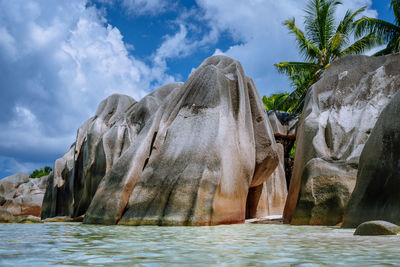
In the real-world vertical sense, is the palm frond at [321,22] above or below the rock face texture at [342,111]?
above

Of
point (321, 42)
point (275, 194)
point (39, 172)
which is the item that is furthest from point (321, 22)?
point (39, 172)

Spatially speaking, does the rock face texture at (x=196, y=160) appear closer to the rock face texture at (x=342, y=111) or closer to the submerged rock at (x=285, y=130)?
the rock face texture at (x=342, y=111)

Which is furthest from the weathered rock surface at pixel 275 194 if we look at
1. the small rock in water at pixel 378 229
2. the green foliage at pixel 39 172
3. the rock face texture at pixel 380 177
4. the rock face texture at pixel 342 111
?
the green foliage at pixel 39 172

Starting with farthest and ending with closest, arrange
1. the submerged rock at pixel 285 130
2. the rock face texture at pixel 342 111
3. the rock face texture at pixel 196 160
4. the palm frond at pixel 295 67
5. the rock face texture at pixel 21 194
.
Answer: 1. the rock face texture at pixel 21 194
2. the palm frond at pixel 295 67
3. the submerged rock at pixel 285 130
4. the rock face texture at pixel 342 111
5. the rock face texture at pixel 196 160

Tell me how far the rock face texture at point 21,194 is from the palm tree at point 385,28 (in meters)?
20.5

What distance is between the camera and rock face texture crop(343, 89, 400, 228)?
16.7 feet

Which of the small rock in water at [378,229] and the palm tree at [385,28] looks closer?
the small rock in water at [378,229]

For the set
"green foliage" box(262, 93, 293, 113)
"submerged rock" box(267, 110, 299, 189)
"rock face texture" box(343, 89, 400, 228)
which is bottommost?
"rock face texture" box(343, 89, 400, 228)

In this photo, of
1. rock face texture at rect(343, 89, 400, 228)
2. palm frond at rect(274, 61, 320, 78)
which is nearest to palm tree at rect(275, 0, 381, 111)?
palm frond at rect(274, 61, 320, 78)

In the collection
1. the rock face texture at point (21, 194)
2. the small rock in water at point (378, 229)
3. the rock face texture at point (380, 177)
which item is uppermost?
the rock face texture at point (21, 194)

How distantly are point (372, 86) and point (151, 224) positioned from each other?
6896 mm

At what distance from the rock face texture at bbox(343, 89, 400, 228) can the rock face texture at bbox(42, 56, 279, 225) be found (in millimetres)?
2273

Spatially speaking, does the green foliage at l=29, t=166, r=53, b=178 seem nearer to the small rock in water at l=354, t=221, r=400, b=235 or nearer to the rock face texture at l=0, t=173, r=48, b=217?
the rock face texture at l=0, t=173, r=48, b=217

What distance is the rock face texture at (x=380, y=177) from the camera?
5.08 meters
